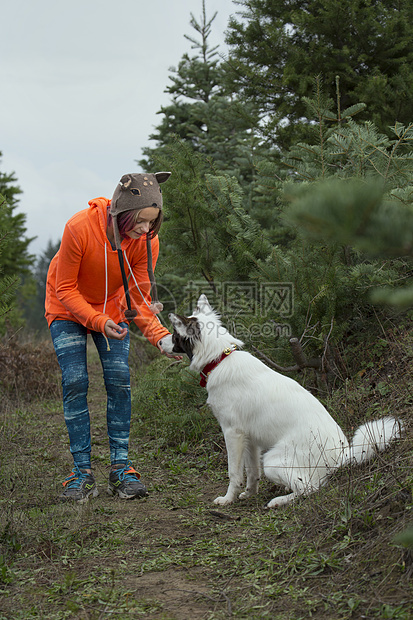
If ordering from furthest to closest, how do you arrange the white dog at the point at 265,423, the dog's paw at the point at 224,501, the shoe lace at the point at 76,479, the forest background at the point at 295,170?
the forest background at the point at 295,170 → the shoe lace at the point at 76,479 → the dog's paw at the point at 224,501 → the white dog at the point at 265,423

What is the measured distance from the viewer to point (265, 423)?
161 inches

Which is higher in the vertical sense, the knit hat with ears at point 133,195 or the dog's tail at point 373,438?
the knit hat with ears at point 133,195

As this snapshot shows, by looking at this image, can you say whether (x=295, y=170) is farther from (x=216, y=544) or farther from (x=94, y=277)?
(x=216, y=544)

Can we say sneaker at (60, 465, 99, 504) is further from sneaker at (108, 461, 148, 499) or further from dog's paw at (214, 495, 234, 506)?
dog's paw at (214, 495, 234, 506)

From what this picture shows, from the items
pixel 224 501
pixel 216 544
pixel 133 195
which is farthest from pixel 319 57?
pixel 216 544

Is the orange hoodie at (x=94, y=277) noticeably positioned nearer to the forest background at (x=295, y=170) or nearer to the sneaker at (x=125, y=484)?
the forest background at (x=295, y=170)

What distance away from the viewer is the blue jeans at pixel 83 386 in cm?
439

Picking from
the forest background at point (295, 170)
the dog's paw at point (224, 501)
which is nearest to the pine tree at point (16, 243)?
the forest background at point (295, 170)

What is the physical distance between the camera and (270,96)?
7855 mm

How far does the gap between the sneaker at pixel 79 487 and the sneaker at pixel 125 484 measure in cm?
16

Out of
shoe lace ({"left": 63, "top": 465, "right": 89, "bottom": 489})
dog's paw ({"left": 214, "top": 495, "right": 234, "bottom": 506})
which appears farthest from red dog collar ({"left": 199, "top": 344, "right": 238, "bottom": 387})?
shoe lace ({"left": 63, "top": 465, "right": 89, "bottom": 489})

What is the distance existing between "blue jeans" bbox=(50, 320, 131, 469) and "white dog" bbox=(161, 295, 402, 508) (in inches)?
19.3

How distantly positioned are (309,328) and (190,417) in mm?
1675

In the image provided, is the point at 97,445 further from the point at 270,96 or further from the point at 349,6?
the point at 349,6
